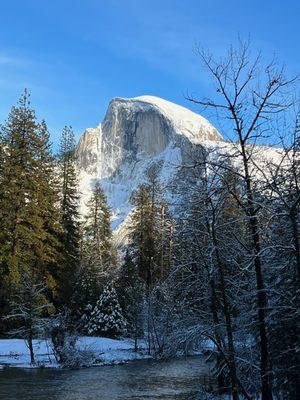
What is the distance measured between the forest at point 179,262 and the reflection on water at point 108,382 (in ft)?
4.89

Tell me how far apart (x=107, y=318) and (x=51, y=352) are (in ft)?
28.6

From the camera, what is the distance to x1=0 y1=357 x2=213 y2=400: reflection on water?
1795 cm

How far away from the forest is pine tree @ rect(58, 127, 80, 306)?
14cm

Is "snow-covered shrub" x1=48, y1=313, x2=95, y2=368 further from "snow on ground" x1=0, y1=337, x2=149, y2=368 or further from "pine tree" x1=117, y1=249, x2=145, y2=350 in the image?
"pine tree" x1=117, y1=249, x2=145, y2=350

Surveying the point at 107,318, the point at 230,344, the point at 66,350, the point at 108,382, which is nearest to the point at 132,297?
the point at 107,318

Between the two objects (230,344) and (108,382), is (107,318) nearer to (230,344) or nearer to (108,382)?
(108,382)

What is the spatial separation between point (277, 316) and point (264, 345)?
1.27 metres

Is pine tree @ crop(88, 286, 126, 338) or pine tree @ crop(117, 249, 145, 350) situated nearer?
pine tree @ crop(117, 249, 145, 350)

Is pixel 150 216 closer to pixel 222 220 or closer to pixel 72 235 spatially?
pixel 72 235

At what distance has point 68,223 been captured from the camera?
4322 cm

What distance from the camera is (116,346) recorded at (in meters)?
34.7

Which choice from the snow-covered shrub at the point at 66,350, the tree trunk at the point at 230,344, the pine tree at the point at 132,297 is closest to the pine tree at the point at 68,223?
the pine tree at the point at 132,297

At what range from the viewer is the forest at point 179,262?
30.8ft

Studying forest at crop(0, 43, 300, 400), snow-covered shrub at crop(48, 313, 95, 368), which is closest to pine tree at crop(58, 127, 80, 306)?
forest at crop(0, 43, 300, 400)
